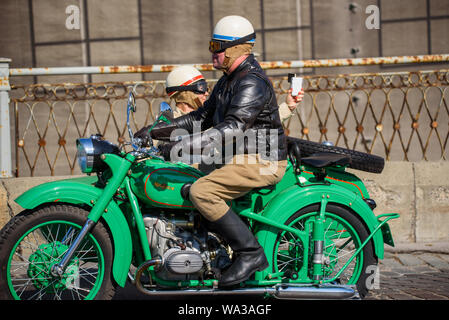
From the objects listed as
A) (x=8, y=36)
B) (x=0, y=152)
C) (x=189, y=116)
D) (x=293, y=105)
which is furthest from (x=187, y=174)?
(x=8, y=36)

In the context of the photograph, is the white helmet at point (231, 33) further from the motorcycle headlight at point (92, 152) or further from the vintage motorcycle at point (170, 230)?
the motorcycle headlight at point (92, 152)

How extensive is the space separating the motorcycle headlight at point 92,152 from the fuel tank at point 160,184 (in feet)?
0.71

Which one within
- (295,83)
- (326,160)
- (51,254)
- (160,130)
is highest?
(295,83)

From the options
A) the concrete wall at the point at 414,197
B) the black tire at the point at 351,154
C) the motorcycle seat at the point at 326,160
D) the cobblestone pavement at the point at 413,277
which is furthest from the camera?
the concrete wall at the point at 414,197

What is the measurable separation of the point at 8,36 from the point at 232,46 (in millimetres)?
5511

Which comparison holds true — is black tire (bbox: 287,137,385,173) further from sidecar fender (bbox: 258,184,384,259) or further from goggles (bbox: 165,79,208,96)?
goggles (bbox: 165,79,208,96)

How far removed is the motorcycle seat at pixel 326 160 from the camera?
345cm

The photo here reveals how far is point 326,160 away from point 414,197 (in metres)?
2.42

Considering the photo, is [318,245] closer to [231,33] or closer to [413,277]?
[231,33]

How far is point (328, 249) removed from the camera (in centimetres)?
365

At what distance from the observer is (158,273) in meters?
3.37

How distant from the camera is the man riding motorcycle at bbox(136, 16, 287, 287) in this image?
3268 mm

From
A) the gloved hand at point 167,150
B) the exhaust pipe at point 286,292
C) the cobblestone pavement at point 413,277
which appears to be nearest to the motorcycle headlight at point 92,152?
the gloved hand at point 167,150

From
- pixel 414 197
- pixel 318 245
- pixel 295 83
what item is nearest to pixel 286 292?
pixel 318 245
